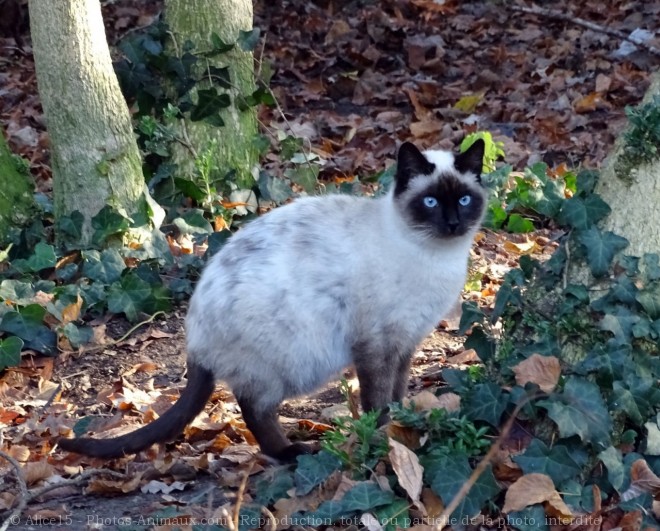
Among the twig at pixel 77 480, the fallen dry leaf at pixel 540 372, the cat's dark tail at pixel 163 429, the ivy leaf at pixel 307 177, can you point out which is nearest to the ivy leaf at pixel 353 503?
the fallen dry leaf at pixel 540 372

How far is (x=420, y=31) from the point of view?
1073 cm

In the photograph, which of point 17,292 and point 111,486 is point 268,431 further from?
point 17,292

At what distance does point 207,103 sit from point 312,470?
3357mm

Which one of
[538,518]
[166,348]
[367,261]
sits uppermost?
[367,261]

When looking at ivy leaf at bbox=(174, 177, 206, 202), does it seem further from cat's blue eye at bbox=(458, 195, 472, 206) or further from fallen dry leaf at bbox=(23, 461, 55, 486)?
fallen dry leaf at bbox=(23, 461, 55, 486)

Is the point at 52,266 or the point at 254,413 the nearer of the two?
the point at 254,413

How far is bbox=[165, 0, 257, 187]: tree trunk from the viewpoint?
625 cm

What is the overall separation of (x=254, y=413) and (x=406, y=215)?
42.3 inches

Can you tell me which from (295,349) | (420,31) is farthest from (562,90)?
(295,349)

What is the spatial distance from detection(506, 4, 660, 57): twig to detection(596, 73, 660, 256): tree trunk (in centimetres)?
602

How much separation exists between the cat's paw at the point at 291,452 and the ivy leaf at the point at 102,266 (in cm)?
190

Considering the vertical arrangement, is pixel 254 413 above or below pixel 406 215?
below

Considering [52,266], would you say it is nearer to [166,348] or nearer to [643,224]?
[166,348]

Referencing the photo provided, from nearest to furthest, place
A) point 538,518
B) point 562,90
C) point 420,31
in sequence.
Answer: point 538,518 → point 562,90 → point 420,31
